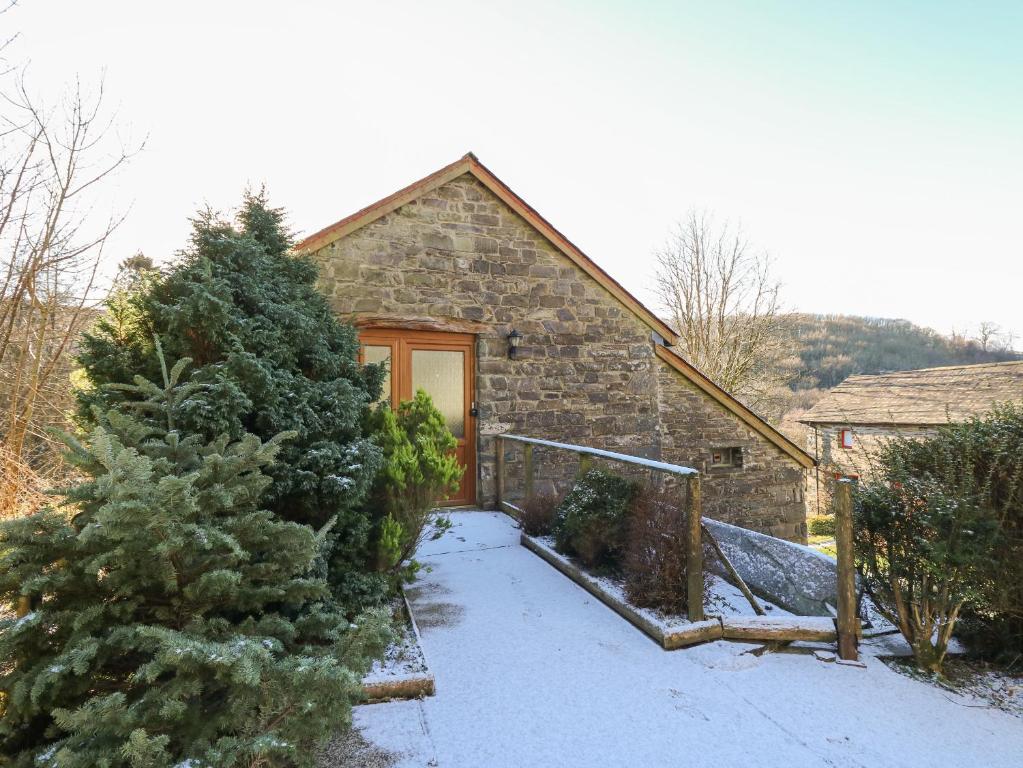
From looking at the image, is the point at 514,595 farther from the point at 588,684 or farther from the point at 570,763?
the point at 570,763

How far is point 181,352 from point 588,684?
327cm

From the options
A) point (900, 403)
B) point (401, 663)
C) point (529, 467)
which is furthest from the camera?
point (900, 403)

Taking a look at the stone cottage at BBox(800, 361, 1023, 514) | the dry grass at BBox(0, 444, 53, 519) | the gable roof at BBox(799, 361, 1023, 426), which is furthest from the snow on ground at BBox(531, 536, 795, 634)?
the gable roof at BBox(799, 361, 1023, 426)

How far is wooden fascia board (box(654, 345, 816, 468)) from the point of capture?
28.3 ft

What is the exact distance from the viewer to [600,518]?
435 centimetres

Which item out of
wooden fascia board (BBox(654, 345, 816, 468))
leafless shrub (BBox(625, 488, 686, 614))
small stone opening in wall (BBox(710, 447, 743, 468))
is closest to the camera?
leafless shrub (BBox(625, 488, 686, 614))

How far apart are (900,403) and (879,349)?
28.6 meters

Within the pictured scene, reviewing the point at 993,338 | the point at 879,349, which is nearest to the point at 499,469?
the point at 879,349

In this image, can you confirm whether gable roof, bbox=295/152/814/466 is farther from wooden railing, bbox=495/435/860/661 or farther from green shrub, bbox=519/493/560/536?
wooden railing, bbox=495/435/860/661

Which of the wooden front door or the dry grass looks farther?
the wooden front door

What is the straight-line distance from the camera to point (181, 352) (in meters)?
3.43

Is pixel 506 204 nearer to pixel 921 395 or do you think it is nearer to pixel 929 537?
pixel 929 537

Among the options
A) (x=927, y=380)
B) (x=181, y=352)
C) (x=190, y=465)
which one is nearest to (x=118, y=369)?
(x=181, y=352)

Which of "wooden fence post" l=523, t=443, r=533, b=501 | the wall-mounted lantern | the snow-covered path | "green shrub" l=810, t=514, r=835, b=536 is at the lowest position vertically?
"green shrub" l=810, t=514, r=835, b=536
